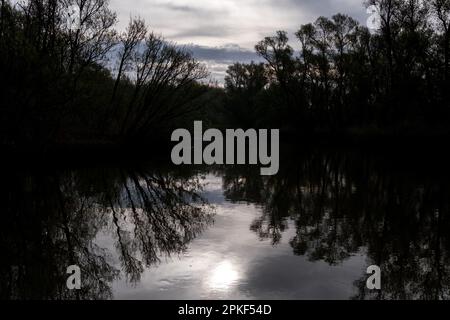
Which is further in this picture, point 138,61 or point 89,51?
point 138,61

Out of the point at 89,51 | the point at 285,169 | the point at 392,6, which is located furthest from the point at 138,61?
the point at 392,6

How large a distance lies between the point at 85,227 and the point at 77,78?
70.2ft

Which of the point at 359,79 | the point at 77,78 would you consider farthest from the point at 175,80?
the point at 359,79

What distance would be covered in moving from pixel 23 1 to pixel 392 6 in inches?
1381

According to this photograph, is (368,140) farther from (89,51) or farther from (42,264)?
(42,264)

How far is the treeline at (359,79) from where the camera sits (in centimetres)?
4259

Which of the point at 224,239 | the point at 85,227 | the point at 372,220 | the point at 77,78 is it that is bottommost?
the point at 224,239

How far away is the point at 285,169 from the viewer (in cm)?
3066

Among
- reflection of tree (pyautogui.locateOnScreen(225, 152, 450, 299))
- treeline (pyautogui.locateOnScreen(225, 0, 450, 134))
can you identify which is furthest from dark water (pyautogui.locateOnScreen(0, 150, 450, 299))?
treeline (pyautogui.locateOnScreen(225, 0, 450, 134))

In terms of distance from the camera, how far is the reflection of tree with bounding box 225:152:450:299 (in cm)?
937

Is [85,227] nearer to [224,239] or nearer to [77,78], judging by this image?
[224,239]

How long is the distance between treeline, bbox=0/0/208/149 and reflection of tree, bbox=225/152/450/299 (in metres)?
11.3

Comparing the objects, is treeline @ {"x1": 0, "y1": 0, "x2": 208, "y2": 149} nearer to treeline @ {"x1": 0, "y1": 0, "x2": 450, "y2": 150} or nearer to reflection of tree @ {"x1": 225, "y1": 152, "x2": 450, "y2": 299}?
treeline @ {"x1": 0, "y1": 0, "x2": 450, "y2": 150}

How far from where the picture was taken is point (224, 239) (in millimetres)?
12453
